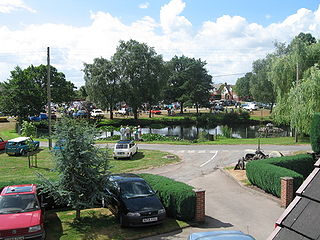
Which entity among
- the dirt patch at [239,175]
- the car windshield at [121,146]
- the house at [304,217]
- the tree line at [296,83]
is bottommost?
the dirt patch at [239,175]

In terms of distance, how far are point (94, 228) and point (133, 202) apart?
1.56 meters

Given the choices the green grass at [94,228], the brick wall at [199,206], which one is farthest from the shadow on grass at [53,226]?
the brick wall at [199,206]

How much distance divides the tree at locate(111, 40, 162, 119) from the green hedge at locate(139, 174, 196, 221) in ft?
148

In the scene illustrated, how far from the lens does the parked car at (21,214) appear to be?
351 inches

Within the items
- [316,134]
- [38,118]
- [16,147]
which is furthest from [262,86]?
[16,147]

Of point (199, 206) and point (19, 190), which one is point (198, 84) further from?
point (19, 190)

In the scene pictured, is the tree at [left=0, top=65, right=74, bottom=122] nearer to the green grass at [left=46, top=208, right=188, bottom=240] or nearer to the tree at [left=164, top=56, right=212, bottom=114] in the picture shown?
the tree at [left=164, top=56, right=212, bottom=114]

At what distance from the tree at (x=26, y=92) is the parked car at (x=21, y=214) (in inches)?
1762

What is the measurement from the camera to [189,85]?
74.2 m

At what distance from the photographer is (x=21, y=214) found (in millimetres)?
9680

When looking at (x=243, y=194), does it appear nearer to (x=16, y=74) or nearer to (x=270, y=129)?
(x=270, y=129)

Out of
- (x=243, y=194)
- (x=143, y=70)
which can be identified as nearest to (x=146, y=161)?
(x=243, y=194)

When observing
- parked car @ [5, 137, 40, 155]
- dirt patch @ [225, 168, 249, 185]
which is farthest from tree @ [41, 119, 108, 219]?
parked car @ [5, 137, 40, 155]

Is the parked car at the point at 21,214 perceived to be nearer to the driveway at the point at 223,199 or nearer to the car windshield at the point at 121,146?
the driveway at the point at 223,199
